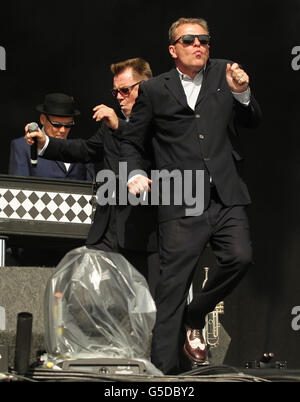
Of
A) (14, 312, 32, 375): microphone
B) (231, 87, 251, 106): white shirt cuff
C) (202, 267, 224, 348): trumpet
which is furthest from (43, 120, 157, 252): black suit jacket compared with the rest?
(14, 312, 32, 375): microphone

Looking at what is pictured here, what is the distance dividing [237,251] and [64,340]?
3.30 ft

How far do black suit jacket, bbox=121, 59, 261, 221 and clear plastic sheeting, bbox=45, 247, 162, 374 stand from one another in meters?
0.76

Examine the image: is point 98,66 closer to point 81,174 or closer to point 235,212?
point 81,174

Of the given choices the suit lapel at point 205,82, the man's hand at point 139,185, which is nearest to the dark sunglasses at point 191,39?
the suit lapel at point 205,82

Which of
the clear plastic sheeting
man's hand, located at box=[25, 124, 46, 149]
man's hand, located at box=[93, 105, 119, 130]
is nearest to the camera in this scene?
the clear plastic sheeting

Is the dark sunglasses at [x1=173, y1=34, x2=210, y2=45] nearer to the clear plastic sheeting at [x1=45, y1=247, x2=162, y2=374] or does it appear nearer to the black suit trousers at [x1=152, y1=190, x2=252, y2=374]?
the black suit trousers at [x1=152, y1=190, x2=252, y2=374]

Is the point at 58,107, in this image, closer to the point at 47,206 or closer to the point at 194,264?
the point at 47,206

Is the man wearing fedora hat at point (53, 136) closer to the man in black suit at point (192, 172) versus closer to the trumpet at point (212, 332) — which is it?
the trumpet at point (212, 332)

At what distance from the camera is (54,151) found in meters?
5.34

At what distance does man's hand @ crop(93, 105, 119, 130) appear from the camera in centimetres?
507

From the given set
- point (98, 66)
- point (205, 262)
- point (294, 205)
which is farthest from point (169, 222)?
point (98, 66)

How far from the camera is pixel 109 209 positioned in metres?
5.30

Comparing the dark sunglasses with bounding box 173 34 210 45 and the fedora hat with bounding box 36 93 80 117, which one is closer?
the dark sunglasses with bounding box 173 34 210 45

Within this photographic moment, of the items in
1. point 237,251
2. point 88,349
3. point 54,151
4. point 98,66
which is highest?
point 98,66
